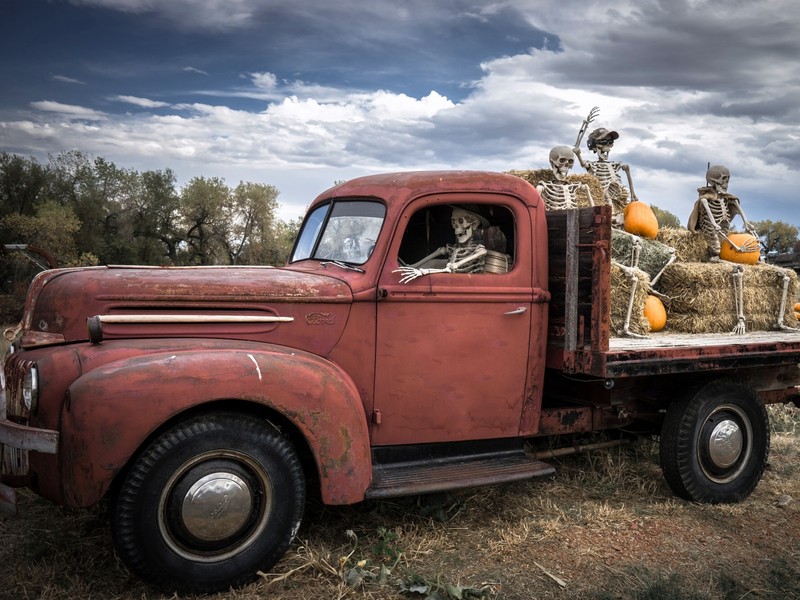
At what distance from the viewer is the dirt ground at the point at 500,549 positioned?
12.0 ft

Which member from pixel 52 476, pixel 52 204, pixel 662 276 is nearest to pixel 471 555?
pixel 52 476

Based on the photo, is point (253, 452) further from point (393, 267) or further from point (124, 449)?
point (393, 267)

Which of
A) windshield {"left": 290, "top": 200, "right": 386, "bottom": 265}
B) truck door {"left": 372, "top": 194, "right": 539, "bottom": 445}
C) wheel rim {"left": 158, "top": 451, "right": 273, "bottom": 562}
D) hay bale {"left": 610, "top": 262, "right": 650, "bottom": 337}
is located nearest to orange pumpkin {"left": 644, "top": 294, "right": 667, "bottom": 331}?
hay bale {"left": 610, "top": 262, "right": 650, "bottom": 337}

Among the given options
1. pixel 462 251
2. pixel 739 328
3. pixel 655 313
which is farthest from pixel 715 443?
pixel 462 251

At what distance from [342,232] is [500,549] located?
218 cm

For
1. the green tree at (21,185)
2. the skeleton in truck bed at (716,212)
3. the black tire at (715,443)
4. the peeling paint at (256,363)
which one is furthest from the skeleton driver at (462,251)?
the green tree at (21,185)

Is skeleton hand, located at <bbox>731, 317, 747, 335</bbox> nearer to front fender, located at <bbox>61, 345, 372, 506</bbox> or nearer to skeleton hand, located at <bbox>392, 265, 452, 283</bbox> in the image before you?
skeleton hand, located at <bbox>392, 265, 452, 283</bbox>

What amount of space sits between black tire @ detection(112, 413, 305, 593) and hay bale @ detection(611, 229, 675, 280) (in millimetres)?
3635

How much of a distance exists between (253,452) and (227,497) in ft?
0.81

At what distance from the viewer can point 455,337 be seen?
4227 mm

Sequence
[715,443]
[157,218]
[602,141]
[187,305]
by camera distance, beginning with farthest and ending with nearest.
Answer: [157,218], [602,141], [715,443], [187,305]

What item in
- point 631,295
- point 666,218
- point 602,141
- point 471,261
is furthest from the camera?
point 666,218

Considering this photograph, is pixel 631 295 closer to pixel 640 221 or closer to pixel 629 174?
pixel 640 221

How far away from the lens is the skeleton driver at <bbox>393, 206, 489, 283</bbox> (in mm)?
4297
